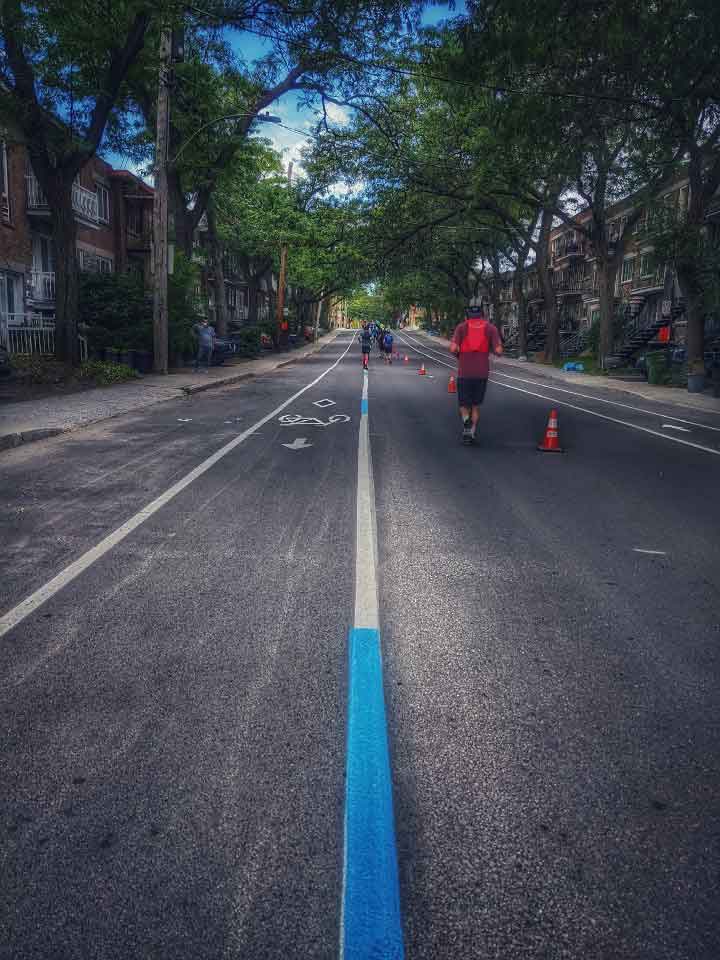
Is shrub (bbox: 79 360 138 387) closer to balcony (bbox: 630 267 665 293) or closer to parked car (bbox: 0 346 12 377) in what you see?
parked car (bbox: 0 346 12 377)

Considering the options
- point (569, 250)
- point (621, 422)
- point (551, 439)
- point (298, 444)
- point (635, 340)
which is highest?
point (569, 250)

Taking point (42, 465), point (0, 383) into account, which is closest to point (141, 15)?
point (0, 383)

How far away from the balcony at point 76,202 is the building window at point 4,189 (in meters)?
1.08

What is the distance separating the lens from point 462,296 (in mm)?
68688

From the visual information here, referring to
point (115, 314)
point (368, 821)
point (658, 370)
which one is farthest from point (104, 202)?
point (368, 821)

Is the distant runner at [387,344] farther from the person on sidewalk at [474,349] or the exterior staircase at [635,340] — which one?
the person on sidewalk at [474,349]

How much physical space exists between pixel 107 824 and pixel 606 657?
2.47 meters

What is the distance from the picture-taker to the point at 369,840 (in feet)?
7.42

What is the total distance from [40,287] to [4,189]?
3.61m

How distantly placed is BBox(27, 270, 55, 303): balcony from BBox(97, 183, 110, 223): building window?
770 cm

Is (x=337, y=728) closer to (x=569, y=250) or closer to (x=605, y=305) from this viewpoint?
(x=605, y=305)

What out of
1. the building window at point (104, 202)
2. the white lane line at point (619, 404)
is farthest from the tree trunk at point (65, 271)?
the building window at point (104, 202)

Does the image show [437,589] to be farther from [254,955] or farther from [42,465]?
[42,465]

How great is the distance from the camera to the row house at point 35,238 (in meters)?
23.3
